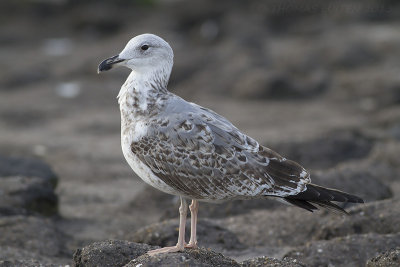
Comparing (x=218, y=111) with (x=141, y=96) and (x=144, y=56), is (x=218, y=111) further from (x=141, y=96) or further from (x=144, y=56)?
(x=141, y=96)

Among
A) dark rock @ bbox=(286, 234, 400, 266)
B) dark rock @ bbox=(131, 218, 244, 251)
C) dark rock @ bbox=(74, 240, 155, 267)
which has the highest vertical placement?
dark rock @ bbox=(131, 218, 244, 251)

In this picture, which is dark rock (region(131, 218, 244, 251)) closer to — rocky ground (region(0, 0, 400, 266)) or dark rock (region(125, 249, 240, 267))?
rocky ground (region(0, 0, 400, 266))

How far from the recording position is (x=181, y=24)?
25.5m

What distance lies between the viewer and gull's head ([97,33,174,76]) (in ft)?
22.4

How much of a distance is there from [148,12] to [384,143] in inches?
628

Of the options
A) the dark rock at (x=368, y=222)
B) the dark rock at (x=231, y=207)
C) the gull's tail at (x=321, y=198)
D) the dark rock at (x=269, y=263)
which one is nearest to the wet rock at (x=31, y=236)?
the dark rock at (x=231, y=207)

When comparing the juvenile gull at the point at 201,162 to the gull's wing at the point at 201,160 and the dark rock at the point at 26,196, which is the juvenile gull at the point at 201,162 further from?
the dark rock at the point at 26,196

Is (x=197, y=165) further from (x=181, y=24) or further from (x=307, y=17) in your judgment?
(x=307, y=17)

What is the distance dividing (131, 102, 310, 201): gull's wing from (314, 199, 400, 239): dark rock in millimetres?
2070

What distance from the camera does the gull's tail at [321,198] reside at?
6.39 meters

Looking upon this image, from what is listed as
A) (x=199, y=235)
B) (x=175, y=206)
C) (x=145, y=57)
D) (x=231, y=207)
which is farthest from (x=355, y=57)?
(x=145, y=57)

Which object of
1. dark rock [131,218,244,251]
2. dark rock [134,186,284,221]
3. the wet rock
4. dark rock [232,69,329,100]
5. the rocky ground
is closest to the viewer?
dark rock [131,218,244,251]

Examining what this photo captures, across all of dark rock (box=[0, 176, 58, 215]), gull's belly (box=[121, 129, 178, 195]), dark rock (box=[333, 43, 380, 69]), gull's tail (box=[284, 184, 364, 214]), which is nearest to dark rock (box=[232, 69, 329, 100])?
dark rock (box=[333, 43, 380, 69])

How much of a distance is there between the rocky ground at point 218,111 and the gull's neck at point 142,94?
1227mm
